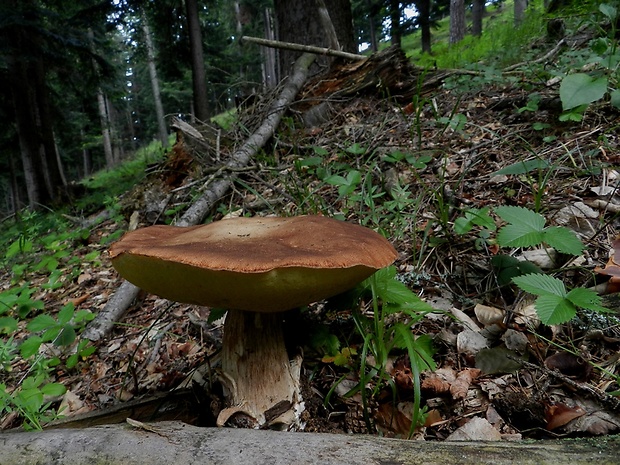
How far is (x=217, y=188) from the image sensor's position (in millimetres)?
3455

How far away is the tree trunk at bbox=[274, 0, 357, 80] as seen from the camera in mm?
4906

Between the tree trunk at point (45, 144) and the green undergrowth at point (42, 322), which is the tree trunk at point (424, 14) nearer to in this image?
the tree trunk at point (45, 144)

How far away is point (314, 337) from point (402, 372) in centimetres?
38

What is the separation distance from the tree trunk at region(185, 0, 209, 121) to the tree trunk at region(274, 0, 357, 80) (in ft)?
11.3

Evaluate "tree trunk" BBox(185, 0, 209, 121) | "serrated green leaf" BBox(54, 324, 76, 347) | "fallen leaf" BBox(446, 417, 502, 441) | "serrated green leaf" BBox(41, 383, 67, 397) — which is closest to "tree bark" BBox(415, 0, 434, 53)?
"tree trunk" BBox(185, 0, 209, 121)

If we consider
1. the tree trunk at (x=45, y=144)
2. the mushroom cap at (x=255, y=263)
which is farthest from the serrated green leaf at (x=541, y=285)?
the tree trunk at (x=45, y=144)

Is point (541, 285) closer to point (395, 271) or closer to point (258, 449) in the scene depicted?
point (395, 271)

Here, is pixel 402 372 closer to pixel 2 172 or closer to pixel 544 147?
pixel 544 147

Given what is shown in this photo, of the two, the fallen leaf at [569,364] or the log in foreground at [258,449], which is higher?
the log in foreground at [258,449]

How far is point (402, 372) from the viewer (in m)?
1.44

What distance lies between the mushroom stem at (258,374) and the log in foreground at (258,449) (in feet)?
1.32

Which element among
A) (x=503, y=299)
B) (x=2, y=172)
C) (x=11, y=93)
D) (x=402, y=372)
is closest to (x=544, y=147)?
(x=503, y=299)

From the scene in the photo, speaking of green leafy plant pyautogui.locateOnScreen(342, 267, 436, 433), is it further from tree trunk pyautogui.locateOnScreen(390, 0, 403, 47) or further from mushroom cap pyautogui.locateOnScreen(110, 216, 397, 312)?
tree trunk pyautogui.locateOnScreen(390, 0, 403, 47)

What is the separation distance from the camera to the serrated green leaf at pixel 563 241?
1359 millimetres
